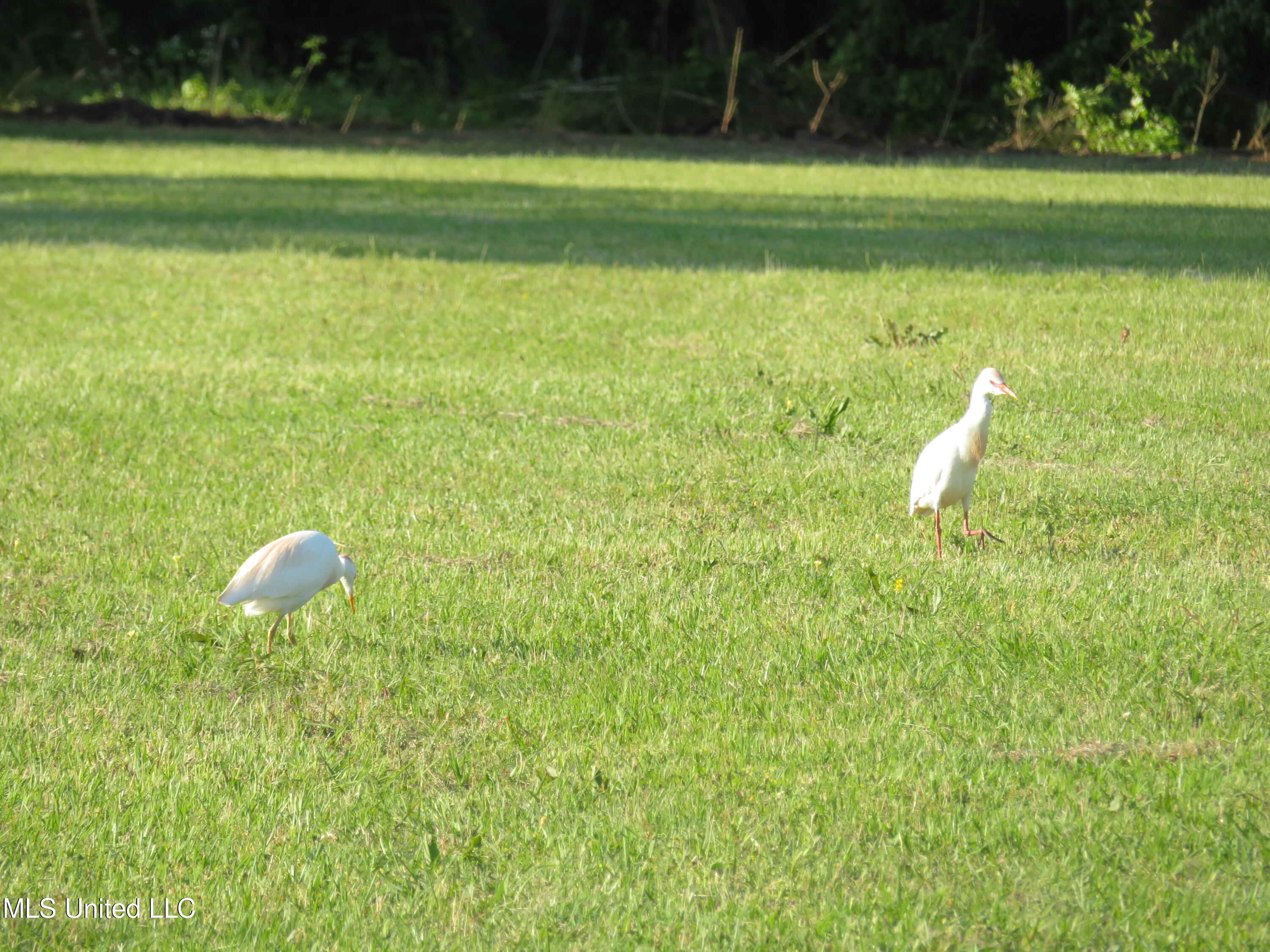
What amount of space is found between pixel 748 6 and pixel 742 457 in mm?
32104

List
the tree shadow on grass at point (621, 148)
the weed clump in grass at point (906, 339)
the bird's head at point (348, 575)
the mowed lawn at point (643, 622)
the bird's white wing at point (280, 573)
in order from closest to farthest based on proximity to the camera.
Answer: the mowed lawn at point (643, 622)
the bird's white wing at point (280, 573)
the bird's head at point (348, 575)
the weed clump in grass at point (906, 339)
the tree shadow on grass at point (621, 148)

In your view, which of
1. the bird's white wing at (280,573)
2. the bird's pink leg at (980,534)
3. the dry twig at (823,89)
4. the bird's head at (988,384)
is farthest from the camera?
the dry twig at (823,89)

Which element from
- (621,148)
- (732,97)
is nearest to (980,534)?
(621,148)

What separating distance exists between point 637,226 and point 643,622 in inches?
418

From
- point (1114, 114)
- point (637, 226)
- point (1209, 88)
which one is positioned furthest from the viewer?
point (1114, 114)

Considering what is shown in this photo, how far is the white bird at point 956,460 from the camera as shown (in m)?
4.77

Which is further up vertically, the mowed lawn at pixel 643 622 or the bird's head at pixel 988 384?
the bird's head at pixel 988 384

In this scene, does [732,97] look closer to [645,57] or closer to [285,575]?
[645,57]

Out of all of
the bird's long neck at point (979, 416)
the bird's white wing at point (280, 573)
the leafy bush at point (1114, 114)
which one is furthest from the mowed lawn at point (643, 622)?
the leafy bush at point (1114, 114)

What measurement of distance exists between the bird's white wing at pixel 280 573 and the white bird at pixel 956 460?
2.30m

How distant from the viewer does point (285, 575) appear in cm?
388

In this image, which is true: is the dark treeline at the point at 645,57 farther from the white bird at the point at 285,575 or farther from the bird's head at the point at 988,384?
the white bird at the point at 285,575

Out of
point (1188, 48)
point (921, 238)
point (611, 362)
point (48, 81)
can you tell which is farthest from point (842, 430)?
point (48, 81)

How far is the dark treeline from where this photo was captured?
27062 millimetres
